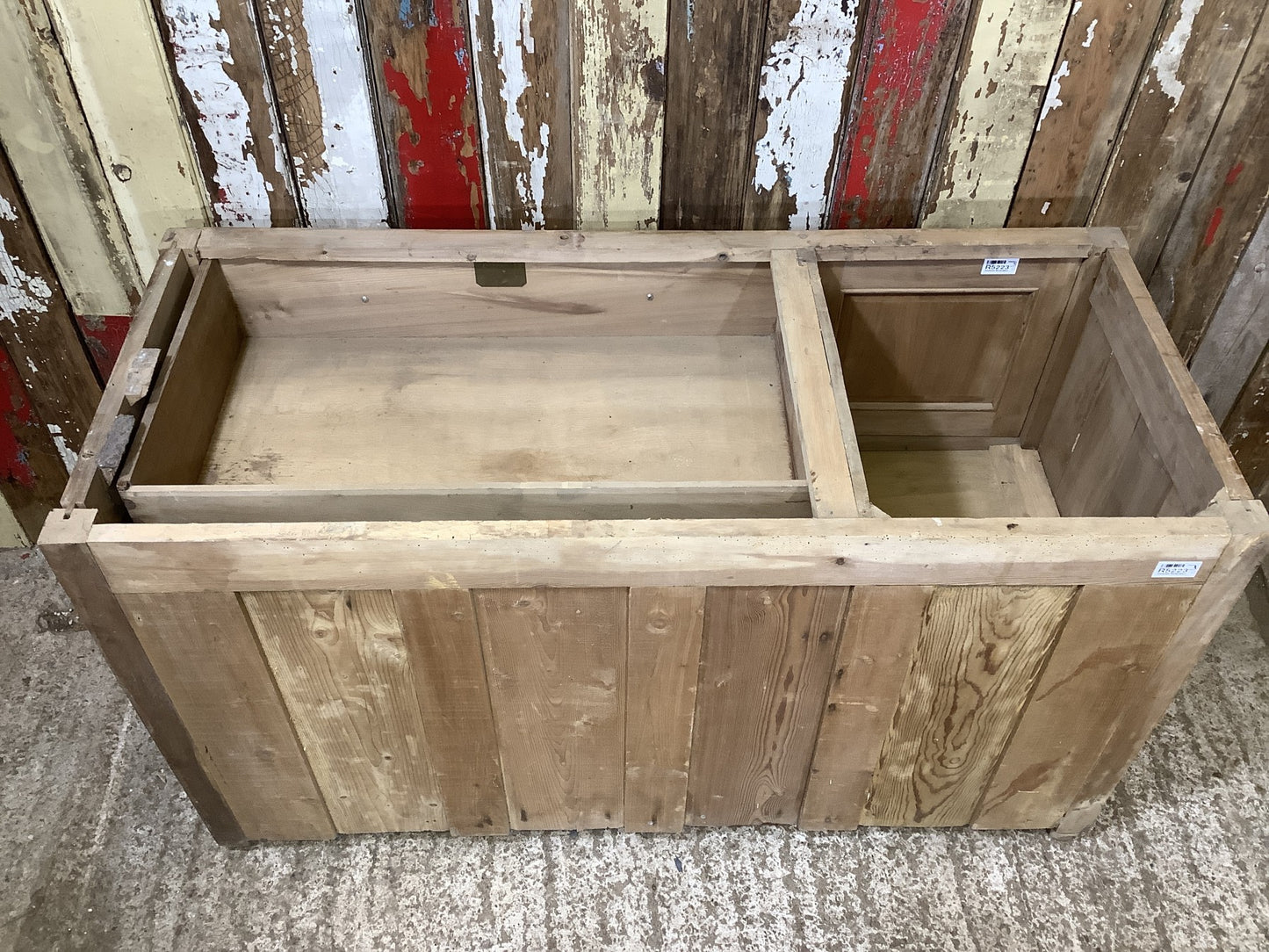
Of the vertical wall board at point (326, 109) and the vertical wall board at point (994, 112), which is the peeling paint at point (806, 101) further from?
the vertical wall board at point (326, 109)

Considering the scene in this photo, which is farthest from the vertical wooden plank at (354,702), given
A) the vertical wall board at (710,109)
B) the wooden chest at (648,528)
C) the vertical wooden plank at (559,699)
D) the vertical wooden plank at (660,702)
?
the vertical wall board at (710,109)

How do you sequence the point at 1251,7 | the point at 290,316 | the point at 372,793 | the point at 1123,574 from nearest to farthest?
the point at 1123,574, the point at 1251,7, the point at 372,793, the point at 290,316

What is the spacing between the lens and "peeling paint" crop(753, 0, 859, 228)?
1588 mm

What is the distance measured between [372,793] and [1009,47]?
167 cm

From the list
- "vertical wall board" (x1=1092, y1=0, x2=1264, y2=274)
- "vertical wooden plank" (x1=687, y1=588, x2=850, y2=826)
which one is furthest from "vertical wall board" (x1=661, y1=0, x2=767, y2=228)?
"vertical wooden plank" (x1=687, y1=588, x2=850, y2=826)

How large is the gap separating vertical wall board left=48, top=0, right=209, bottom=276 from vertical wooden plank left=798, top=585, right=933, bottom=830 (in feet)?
4.49

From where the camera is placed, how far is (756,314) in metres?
1.84

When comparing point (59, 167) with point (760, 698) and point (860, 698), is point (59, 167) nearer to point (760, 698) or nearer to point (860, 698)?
point (760, 698)

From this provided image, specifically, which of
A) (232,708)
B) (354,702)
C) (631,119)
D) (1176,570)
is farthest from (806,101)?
(232,708)

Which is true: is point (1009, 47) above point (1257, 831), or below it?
above

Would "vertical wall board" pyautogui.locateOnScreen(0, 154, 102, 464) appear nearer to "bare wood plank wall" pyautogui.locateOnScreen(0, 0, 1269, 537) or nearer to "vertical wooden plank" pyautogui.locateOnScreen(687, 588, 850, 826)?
"bare wood plank wall" pyautogui.locateOnScreen(0, 0, 1269, 537)

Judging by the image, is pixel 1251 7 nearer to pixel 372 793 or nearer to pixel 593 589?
pixel 593 589

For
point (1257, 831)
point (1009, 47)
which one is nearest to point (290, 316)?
point (1009, 47)

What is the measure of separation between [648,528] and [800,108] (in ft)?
2.73
